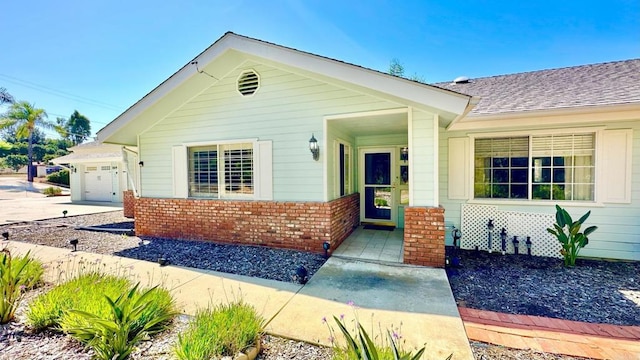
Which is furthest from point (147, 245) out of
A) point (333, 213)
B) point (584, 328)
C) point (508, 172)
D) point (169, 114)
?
point (508, 172)

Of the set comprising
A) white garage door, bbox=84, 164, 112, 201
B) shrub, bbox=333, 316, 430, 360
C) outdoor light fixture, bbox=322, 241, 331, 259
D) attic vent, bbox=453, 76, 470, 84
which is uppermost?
attic vent, bbox=453, 76, 470, 84

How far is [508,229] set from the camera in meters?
5.77

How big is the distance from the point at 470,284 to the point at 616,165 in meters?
4.20

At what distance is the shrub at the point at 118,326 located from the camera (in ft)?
7.24

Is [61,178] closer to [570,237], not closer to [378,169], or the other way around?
[378,169]

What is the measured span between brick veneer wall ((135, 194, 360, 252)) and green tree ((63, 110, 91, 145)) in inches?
1897

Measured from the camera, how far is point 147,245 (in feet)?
21.0

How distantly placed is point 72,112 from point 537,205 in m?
58.0

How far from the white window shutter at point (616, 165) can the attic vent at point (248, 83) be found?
7331 mm

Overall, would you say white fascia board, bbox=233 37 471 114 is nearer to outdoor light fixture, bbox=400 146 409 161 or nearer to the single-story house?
the single-story house

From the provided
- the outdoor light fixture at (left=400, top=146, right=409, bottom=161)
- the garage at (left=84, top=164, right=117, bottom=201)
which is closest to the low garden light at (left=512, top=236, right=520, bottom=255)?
the outdoor light fixture at (left=400, top=146, right=409, bottom=161)

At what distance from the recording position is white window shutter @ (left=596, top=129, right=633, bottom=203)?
5.12 m

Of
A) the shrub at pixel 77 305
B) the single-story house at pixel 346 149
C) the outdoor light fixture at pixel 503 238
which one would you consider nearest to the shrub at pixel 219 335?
the shrub at pixel 77 305

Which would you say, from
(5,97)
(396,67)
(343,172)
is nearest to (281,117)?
(343,172)
